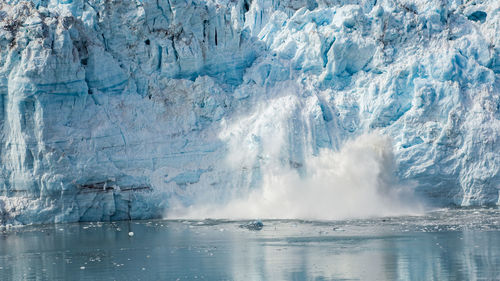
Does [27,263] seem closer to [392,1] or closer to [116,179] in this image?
[116,179]

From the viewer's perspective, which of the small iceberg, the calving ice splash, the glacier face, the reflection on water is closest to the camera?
the reflection on water

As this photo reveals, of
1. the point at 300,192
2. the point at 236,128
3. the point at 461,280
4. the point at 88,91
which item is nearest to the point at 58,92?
the point at 88,91

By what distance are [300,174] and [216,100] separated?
295 cm

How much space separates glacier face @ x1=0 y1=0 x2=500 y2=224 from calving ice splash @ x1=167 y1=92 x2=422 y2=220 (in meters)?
0.07

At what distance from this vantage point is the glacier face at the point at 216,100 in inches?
814

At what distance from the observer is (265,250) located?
16.1m

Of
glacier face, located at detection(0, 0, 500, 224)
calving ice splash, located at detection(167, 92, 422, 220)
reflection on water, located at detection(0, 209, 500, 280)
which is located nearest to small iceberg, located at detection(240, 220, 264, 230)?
reflection on water, located at detection(0, 209, 500, 280)

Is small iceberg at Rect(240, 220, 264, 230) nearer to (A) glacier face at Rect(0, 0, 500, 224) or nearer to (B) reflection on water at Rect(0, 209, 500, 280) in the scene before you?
(B) reflection on water at Rect(0, 209, 500, 280)

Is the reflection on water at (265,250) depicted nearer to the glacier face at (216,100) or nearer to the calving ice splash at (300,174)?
the calving ice splash at (300,174)

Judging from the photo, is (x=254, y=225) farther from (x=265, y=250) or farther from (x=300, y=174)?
(x=265, y=250)

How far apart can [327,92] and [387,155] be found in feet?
8.43

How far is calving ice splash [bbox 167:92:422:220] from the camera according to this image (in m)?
21.5

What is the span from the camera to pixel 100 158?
21094 mm

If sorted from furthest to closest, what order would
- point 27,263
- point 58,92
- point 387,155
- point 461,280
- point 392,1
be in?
point 392,1, point 387,155, point 58,92, point 27,263, point 461,280
